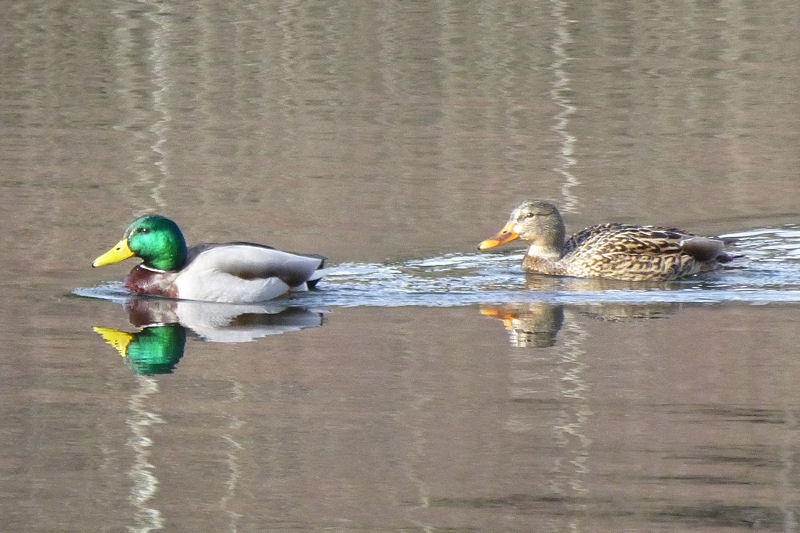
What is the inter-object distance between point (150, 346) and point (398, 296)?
214cm

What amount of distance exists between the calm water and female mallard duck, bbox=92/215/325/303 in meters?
0.18

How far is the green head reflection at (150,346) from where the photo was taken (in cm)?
898

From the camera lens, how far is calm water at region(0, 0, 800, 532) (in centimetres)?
667

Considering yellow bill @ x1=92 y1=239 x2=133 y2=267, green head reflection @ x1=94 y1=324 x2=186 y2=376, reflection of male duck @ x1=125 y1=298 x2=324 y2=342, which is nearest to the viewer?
green head reflection @ x1=94 y1=324 x2=186 y2=376

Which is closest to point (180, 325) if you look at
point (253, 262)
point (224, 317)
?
point (224, 317)

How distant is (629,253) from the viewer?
12.1 metres

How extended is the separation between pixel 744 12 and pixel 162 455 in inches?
872

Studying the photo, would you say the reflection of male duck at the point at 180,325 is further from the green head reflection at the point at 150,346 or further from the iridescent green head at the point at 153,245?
the iridescent green head at the point at 153,245

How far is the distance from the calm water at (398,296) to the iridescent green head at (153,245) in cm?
31

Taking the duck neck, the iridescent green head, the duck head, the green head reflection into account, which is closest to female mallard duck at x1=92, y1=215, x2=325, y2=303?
the iridescent green head

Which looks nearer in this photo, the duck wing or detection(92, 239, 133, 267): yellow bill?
the duck wing

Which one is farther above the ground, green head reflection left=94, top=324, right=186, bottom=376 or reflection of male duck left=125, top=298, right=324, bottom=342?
green head reflection left=94, top=324, right=186, bottom=376

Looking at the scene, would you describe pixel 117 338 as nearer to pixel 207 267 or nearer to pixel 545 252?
pixel 207 267

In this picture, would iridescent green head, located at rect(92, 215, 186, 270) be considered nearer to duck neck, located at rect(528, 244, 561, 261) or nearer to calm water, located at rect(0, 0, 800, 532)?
calm water, located at rect(0, 0, 800, 532)
